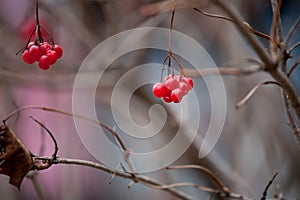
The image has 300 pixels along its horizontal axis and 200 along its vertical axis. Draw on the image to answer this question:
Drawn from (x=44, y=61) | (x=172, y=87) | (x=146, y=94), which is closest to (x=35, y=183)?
(x=44, y=61)

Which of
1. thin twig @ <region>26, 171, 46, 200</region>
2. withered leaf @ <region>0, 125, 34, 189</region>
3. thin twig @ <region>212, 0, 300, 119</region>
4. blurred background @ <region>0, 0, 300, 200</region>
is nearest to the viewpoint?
thin twig @ <region>212, 0, 300, 119</region>

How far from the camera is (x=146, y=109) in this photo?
2.15 meters

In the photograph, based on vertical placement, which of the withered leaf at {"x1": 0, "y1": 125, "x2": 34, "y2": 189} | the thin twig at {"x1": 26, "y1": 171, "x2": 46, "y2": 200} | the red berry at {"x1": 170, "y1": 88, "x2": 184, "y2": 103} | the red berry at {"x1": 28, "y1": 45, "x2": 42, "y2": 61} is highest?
the red berry at {"x1": 28, "y1": 45, "x2": 42, "y2": 61}

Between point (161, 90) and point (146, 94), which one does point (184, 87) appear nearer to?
point (161, 90)

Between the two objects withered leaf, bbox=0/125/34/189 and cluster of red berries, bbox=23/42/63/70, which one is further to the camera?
cluster of red berries, bbox=23/42/63/70

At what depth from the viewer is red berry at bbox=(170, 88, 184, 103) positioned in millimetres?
898

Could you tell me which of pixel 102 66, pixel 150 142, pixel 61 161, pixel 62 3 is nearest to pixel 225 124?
pixel 150 142

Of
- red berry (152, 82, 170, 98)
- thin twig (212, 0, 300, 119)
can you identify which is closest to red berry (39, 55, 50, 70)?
red berry (152, 82, 170, 98)

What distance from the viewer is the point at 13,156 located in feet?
2.39

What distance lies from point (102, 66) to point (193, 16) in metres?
0.81

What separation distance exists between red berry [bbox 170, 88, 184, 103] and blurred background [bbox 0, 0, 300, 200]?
0.96m

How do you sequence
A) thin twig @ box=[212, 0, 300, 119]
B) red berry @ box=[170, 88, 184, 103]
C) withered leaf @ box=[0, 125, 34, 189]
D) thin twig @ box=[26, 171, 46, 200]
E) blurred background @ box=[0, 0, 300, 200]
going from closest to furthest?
thin twig @ box=[212, 0, 300, 119] < withered leaf @ box=[0, 125, 34, 189] < red berry @ box=[170, 88, 184, 103] < thin twig @ box=[26, 171, 46, 200] < blurred background @ box=[0, 0, 300, 200]

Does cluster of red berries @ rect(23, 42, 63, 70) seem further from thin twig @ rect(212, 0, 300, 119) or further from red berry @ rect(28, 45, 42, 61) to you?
thin twig @ rect(212, 0, 300, 119)

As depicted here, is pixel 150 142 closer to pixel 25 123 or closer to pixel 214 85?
pixel 214 85
